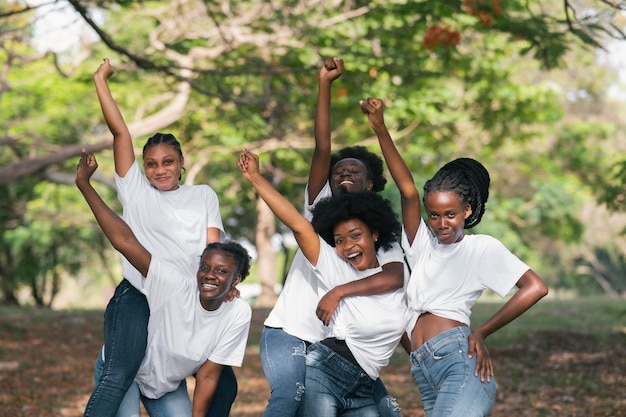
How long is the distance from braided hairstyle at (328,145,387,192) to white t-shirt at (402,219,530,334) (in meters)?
0.90

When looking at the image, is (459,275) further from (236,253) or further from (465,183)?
(236,253)

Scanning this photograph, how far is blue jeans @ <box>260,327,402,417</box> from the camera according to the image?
4.33 metres

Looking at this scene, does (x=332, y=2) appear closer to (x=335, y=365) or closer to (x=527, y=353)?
(x=527, y=353)

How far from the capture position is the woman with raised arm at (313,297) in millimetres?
4344

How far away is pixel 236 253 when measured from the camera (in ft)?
15.7

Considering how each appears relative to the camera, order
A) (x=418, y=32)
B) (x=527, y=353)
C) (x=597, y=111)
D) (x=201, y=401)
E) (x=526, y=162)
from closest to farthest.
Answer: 1. (x=201, y=401)
2. (x=527, y=353)
3. (x=418, y=32)
4. (x=526, y=162)
5. (x=597, y=111)

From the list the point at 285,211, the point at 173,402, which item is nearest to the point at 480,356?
the point at 285,211

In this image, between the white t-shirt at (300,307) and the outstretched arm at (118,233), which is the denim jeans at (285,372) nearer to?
the white t-shirt at (300,307)

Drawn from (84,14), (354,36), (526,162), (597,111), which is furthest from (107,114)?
(597,111)

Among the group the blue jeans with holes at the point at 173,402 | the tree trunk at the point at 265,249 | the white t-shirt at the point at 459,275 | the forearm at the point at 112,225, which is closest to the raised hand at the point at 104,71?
the forearm at the point at 112,225

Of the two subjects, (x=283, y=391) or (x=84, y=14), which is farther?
(x=84, y=14)

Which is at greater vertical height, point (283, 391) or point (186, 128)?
point (186, 128)

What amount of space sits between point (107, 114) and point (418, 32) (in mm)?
9529

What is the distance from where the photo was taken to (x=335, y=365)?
4.41 metres
